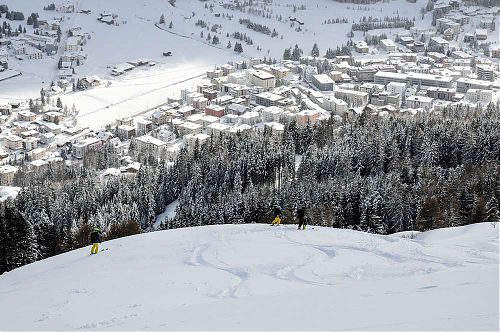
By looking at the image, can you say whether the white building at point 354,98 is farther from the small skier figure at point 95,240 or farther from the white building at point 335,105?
the small skier figure at point 95,240

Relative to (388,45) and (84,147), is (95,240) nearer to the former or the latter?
(84,147)

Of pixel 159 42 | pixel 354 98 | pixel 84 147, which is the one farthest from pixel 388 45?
pixel 84 147

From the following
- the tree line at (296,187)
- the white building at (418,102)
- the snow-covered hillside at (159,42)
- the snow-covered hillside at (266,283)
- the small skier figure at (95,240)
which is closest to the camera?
the snow-covered hillside at (266,283)

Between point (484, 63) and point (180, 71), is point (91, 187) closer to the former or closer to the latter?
point (180, 71)

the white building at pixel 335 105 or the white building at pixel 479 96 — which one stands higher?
the white building at pixel 479 96

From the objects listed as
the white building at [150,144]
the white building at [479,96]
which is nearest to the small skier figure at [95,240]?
the white building at [150,144]

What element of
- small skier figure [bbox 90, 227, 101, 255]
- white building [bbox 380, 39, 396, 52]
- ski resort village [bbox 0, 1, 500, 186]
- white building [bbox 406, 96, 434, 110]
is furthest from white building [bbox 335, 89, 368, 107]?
small skier figure [bbox 90, 227, 101, 255]
